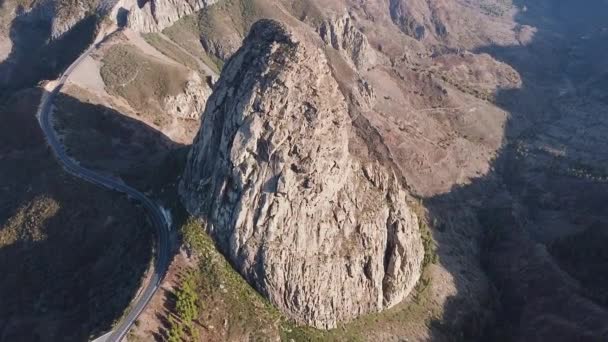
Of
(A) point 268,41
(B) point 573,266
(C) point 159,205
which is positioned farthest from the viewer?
(B) point 573,266

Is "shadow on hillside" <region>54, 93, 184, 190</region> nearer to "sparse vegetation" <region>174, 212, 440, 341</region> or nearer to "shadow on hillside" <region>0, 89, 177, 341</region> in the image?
"shadow on hillside" <region>0, 89, 177, 341</region>

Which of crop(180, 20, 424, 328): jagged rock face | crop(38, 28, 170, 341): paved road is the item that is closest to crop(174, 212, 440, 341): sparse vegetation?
crop(180, 20, 424, 328): jagged rock face

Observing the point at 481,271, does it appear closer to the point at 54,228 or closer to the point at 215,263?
the point at 215,263

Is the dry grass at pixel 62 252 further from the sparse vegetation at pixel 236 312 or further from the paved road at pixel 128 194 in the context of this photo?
the sparse vegetation at pixel 236 312

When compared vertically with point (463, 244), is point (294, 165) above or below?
above

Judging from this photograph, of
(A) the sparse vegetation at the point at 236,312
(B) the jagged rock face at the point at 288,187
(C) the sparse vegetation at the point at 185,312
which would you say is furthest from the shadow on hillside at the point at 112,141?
(C) the sparse vegetation at the point at 185,312

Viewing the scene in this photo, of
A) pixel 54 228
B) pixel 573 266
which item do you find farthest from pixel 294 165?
pixel 573 266
